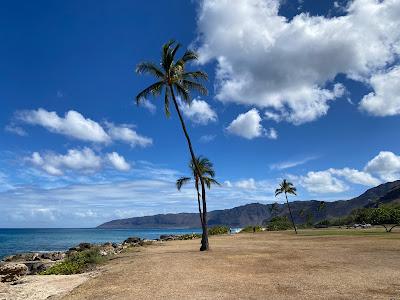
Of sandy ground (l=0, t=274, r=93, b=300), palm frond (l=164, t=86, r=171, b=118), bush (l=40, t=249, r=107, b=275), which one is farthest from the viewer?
palm frond (l=164, t=86, r=171, b=118)

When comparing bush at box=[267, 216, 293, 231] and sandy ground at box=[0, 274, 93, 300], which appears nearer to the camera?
sandy ground at box=[0, 274, 93, 300]

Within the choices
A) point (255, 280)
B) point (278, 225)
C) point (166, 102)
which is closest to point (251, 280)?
point (255, 280)

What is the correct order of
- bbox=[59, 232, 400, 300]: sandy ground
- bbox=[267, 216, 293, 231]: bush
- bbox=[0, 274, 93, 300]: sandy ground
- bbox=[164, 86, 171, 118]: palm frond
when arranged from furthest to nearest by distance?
bbox=[267, 216, 293, 231]: bush < bbox=[164, 86, 171, 118]: palm frond < bbox=[0, 274, 93, 300]: sandy ground < bbox=[59, 232, 400, 300]: sandy ground

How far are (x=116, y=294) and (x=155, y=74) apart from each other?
66.9 feet

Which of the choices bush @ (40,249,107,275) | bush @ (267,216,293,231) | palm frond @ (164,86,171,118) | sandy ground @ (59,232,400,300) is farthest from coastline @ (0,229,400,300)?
bush @ (267,216,293,231)

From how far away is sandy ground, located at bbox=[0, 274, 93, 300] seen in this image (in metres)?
14.9

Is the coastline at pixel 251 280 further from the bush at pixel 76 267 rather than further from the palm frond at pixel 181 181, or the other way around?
the palm frond at pixel 181 181

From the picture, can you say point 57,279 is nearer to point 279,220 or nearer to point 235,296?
point 235,296

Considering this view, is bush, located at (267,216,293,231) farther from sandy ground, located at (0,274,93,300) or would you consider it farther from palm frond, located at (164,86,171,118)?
sandy ground, located at (0,274,93,300)

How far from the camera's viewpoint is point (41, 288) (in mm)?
16500

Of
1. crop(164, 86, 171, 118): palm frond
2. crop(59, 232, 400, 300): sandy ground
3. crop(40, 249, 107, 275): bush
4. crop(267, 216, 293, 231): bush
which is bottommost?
crop(59, 232, 400, 300): sandy ground

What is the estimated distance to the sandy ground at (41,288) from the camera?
14.9 m

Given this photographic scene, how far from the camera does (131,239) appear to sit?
65.9m

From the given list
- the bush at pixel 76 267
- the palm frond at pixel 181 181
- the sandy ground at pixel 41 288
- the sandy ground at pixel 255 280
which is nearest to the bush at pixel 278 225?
the palm frond at pixel 181 181
